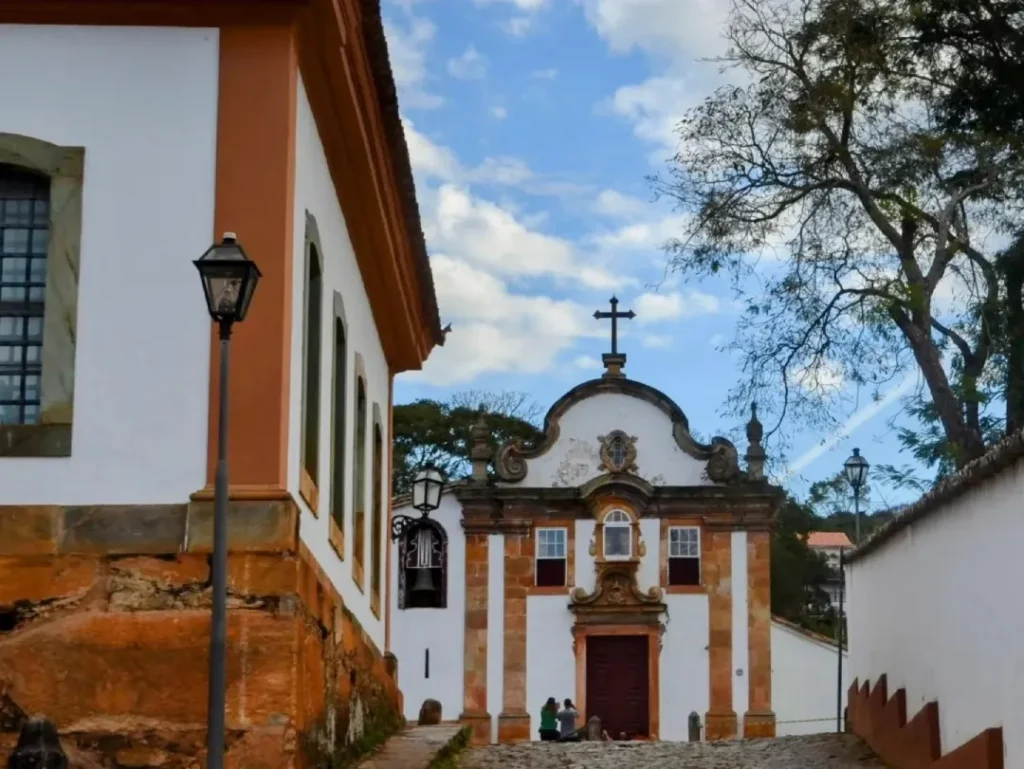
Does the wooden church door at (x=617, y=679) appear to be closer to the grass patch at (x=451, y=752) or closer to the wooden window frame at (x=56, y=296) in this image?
the grass patch at (x=451, y=752)

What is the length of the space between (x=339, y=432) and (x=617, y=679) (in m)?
24.9

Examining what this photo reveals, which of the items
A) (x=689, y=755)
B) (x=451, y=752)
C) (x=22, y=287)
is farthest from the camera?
(x=689, y=755)

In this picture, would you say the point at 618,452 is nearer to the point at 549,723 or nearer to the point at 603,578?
the point at 603,578

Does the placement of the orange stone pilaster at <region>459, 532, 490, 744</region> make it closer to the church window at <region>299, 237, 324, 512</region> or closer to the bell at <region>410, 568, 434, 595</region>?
the bell at <region>410, 568, 434, 595</region>

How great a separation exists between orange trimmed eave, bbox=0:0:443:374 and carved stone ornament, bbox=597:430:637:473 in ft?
70.2

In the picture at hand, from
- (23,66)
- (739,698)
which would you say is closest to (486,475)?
(739,698)

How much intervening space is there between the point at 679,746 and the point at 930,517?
263 inches

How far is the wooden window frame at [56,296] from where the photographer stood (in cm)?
934

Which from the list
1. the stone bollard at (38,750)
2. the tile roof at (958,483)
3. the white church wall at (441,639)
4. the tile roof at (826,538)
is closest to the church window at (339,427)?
the tile roof at (958,483)

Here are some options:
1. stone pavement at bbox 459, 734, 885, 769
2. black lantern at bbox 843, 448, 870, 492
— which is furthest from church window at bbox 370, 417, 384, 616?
black lantern at bbox 843, 448, 870, 492

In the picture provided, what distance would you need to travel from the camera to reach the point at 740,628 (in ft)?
122

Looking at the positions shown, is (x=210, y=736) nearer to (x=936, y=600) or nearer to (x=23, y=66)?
(x=23, y=66)

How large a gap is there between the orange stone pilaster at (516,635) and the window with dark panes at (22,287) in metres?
27.3

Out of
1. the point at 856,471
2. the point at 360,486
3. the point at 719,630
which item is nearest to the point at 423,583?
the point at 360,486
